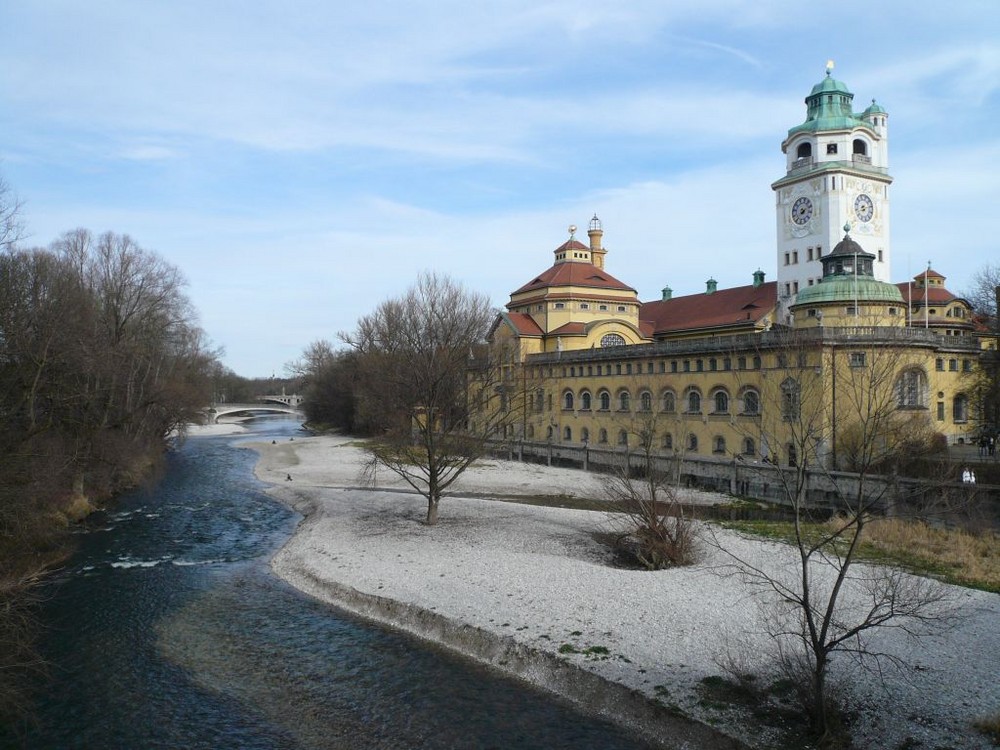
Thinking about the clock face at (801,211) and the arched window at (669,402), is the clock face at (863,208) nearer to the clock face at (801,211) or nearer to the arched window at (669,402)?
the clock face at (801,211)

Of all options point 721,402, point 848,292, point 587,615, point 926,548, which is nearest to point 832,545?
point 926,548

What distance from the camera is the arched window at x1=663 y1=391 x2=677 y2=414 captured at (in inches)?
1783

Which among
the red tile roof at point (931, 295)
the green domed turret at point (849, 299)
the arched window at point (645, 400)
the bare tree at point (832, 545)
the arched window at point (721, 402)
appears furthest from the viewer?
the red tile roof at point (931, 295)

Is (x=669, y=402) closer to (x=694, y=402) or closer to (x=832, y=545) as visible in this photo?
(x=694, y=402)

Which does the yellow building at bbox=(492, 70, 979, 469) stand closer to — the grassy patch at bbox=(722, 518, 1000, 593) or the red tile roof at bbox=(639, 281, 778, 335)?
the red tile roof at bbox=(639, 281, 778, 335)

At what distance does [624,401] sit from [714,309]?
50.3 feet

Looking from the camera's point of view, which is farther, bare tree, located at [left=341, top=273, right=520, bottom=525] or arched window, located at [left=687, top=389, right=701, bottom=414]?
arched window, located at [left=687, top=389, right=701, bottom=414]

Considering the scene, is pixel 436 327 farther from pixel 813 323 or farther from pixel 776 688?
pixel 776 688

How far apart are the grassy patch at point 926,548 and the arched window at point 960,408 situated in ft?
58.8

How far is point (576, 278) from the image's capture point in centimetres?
6016

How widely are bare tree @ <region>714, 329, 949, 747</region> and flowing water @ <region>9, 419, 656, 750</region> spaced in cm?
376

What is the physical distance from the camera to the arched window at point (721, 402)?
42000 mm

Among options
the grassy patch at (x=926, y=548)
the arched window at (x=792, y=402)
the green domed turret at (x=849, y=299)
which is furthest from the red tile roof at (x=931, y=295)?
the arched window at (x=792, y=402)

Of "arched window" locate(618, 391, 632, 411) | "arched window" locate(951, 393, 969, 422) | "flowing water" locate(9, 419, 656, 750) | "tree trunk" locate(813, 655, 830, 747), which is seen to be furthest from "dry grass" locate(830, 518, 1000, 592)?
"arched window" locate(618, 391, 632, 411)
